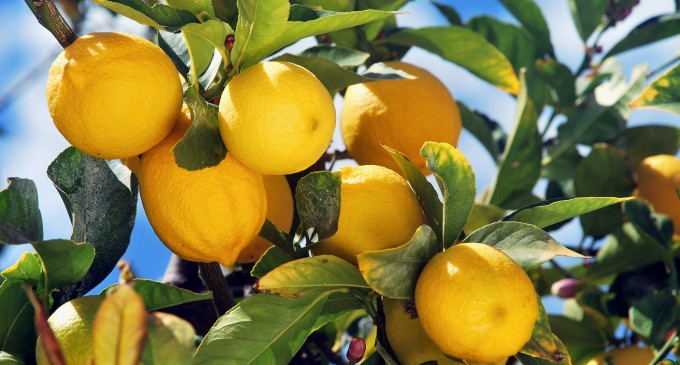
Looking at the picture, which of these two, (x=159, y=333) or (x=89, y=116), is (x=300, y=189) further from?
(x=159, y=333)

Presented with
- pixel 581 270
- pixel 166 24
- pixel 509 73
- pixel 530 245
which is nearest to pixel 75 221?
pixel 166 24

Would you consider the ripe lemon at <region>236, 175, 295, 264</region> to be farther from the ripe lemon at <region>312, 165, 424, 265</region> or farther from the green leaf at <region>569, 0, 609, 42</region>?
the green leaf at <region>569, 0, 609, 42</region>

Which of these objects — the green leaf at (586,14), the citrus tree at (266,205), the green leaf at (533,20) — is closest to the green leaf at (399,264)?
the citrus tree at (266,205)

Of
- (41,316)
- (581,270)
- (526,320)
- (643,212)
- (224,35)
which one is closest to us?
(41,316)

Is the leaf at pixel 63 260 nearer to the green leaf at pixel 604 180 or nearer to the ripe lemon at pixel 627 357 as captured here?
the ripe lemon at pixel 627 357

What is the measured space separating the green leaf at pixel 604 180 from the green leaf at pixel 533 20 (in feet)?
1.17

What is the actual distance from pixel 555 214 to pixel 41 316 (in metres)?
0.71

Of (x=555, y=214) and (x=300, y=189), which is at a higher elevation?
(x=300, y=189)

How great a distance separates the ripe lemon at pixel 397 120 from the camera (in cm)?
130

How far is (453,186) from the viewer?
1034 mm

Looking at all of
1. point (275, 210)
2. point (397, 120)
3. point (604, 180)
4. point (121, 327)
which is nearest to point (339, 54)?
Answer: point (397, 120)

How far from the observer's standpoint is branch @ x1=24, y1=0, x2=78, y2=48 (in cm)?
97

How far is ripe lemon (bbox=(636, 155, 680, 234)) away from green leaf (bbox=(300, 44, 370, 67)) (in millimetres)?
982

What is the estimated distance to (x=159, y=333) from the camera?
2.00 ft
